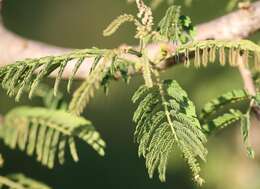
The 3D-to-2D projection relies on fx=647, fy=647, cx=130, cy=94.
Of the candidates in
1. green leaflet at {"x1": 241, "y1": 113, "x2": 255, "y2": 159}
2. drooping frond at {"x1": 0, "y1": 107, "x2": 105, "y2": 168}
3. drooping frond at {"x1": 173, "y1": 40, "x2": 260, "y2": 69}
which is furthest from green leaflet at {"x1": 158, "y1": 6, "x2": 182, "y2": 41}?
drooping frond at {"x1": 0, "y1": 107, "x2": 105, "y2": 168}

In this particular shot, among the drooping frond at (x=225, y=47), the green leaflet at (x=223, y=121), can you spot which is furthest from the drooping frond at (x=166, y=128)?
the green leaflet at (x=223, y=121)

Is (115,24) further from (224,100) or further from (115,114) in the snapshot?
(115,114)

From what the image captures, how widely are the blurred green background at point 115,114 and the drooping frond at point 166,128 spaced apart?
0.82m

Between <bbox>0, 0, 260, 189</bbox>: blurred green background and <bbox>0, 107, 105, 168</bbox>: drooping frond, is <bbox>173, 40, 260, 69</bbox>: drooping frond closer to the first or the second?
<bbox>0, 107, 105, 168</bbox>: drooping frond

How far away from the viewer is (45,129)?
3.80ft

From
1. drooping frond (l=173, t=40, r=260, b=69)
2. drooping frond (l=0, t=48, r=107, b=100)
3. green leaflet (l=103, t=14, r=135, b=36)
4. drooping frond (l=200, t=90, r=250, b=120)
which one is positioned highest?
green leaflet (l=103, t=14, r=135, b=36)

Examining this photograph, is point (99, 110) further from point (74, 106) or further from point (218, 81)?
point (74, 106)

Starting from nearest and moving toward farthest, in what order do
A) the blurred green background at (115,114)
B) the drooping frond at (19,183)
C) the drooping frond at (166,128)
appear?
the drooping frond at (166,128) → the drooping frond at (19,183) → the blurred green background at (115,114)

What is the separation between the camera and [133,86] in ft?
11.2

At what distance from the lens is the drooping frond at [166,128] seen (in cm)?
79

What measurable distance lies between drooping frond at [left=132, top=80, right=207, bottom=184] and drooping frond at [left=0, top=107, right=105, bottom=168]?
0.81 ft

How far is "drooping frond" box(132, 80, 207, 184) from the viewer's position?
2.58 ft

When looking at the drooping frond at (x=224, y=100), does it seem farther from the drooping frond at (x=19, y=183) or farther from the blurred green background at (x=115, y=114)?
the blurred green background at (x=115, y=114)

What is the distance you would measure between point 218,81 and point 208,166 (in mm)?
453
